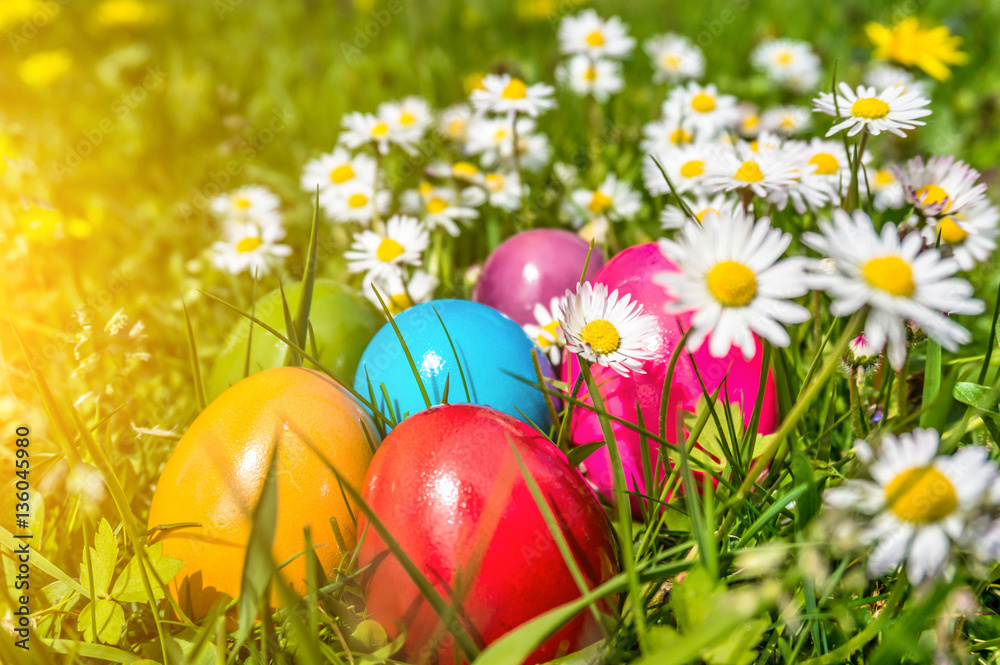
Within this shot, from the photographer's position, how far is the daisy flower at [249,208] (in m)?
1.71

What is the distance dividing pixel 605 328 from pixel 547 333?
0.30 metres

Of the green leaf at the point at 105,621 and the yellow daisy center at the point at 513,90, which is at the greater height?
the yellow daisy center at the point at 513,90

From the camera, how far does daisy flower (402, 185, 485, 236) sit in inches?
59.3

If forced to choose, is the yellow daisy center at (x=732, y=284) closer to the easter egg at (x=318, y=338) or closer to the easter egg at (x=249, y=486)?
the easter egg at (x=249, y=486)

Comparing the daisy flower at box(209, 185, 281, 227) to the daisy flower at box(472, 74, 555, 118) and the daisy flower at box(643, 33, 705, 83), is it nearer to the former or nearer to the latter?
the daisy flower at box(472, 74, 555, 118)

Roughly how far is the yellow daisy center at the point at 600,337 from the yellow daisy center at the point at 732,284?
0.78 ft

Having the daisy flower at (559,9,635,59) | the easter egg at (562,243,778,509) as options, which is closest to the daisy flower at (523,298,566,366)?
the easter egg at (562,243,778,509)

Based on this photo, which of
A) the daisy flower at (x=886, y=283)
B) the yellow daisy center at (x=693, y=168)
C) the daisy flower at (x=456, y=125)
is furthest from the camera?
the daisy flower at (x=456, y=125)

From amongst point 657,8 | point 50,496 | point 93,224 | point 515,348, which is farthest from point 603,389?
point 657,8

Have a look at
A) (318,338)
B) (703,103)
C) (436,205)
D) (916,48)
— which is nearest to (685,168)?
(703,103)

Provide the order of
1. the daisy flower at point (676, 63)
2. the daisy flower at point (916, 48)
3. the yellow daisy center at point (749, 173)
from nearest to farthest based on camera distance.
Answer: the yellow daisy center at point (749, 173) → the daisy flower at point (676, 63) → the daisy flower at point (916, 48)

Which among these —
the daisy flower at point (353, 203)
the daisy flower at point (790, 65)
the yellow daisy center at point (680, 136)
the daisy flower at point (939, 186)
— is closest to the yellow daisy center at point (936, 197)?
the daisy flower at point (939, 186)

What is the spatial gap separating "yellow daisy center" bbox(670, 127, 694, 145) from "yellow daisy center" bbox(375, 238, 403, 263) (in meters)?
0.75

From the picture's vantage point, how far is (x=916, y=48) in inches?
87.8
